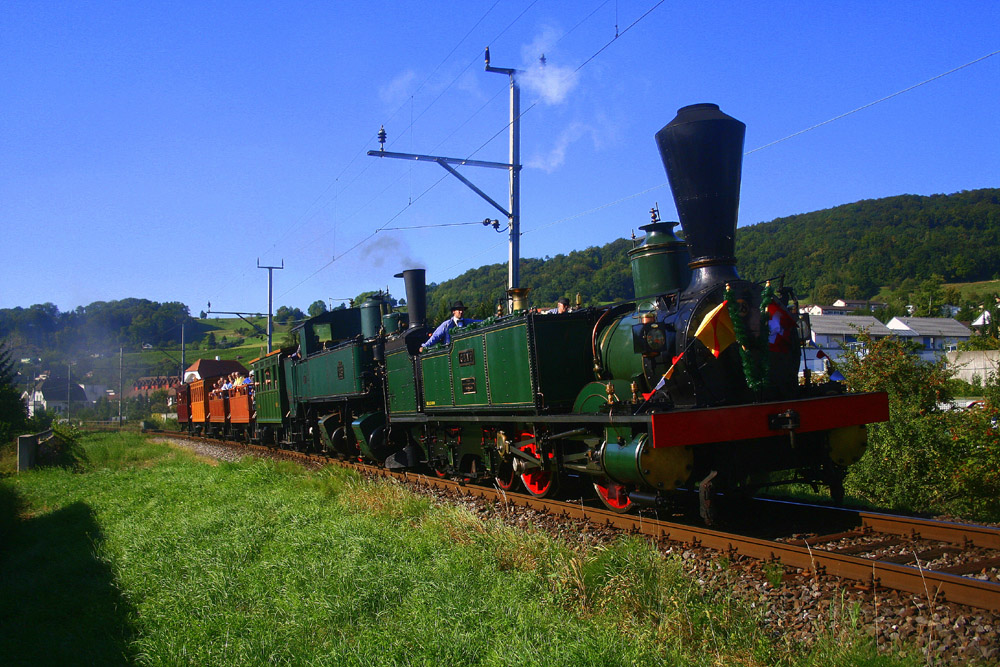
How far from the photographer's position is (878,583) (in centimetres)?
469

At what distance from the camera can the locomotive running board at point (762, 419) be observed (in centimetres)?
616

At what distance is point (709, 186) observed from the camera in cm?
731

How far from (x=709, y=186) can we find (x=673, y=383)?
2.11 m

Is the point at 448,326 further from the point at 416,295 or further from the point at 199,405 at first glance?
the point at 199,405

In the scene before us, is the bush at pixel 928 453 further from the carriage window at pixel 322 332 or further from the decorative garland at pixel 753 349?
the carriage window at pixel 322 332

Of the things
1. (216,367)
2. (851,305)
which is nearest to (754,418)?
Answer: (216,367)

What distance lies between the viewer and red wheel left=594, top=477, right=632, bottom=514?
7633 mm

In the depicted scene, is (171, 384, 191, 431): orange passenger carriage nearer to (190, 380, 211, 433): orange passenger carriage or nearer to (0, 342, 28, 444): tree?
(190, 380, 211, 433): orange passenger carriage

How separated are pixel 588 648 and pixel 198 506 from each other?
857 cm

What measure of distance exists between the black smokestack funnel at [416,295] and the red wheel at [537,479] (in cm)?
506

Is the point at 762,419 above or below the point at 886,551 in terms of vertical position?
above

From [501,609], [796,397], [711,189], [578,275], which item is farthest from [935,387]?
[578,275]

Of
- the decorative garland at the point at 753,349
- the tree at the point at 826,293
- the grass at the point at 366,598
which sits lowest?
the grass at the point at 366,598

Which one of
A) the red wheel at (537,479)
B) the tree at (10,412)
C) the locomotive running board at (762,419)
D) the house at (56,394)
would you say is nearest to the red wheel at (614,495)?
the red wheel at (537,479)
